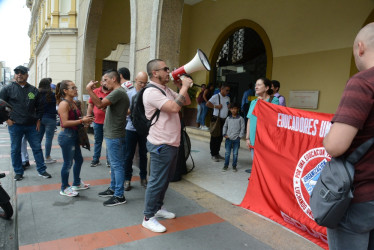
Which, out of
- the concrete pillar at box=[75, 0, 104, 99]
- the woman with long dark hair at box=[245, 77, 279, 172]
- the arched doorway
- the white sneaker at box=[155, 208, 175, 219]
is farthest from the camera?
the arched doorway

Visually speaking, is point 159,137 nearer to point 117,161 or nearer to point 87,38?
point 117,161

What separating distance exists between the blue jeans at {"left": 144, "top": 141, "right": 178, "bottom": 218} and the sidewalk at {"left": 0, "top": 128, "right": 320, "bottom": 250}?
1.02 ft

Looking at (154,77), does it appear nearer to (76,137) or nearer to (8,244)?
(76,137)

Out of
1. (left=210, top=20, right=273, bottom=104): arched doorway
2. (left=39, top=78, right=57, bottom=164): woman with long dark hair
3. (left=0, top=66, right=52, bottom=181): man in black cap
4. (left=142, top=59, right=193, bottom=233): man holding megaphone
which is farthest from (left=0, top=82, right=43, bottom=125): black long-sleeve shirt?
(left=210, top=20, right=273, bottom=104): arched doorway

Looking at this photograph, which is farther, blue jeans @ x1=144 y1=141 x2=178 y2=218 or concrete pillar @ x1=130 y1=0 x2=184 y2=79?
concrete pillar @ x1=130 y1=0 x2=184 y2=79

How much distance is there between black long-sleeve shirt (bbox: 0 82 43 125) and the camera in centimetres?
420

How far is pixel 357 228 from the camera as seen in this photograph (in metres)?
1.29

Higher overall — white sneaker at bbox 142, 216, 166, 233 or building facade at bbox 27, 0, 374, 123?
building facade at bbox 27, 0, 374, 123

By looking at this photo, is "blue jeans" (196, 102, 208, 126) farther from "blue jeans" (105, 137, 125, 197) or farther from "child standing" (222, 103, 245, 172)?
"blue jeans" (105, 137, 125, 197)

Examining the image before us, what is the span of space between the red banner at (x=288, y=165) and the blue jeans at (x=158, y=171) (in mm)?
1256

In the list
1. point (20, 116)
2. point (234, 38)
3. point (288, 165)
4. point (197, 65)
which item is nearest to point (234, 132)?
point (288, 165)

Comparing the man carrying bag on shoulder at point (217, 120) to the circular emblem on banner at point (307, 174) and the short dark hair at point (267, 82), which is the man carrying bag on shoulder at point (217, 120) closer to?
the short dark hair at point (267, 82)

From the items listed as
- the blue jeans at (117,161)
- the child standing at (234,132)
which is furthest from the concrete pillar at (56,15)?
the blue jeans at (117,161)

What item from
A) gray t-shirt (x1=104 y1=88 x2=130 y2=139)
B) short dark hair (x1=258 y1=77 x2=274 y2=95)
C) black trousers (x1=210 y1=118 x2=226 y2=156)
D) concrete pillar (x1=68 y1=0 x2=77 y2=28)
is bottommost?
black trousers (x1=210 y1=118 x2=226 y2=156)
